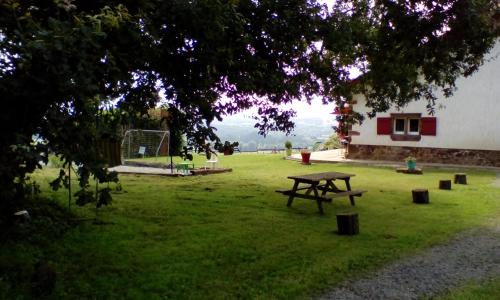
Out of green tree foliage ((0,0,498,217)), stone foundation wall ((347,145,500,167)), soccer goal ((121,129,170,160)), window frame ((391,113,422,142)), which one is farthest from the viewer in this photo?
window frame ((391,113,422,142))

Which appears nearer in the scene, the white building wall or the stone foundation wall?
the white building wall

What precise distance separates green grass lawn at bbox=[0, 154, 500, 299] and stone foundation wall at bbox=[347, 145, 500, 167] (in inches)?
387

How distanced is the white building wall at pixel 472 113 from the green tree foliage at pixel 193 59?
11.1 meters

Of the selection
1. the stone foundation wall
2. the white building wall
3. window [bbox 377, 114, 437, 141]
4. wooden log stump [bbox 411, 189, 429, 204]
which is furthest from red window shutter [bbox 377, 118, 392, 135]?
wooden log stump [bbox 411, 189, 429, 204]

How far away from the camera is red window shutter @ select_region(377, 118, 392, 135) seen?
24.1 metres

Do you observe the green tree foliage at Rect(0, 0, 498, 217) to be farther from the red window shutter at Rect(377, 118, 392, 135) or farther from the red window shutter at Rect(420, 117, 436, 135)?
the red window shutter at Rect(377, 118, 392, 135)

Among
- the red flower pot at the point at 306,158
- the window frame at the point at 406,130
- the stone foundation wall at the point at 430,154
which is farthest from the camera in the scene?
the window frame at the point at 406,130

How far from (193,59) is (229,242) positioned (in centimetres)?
286

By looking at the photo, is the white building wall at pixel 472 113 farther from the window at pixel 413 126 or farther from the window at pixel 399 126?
the window at pixel 399 126

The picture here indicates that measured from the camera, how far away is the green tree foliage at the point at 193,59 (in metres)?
3.12

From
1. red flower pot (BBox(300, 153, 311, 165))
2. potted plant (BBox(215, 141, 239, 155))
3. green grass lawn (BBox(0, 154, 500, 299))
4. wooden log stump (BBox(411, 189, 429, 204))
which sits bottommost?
green grass lawn (BBox(0, 154, 500, 299))

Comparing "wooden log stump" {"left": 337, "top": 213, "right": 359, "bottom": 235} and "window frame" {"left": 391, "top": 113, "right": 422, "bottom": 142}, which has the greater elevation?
"window frame" {"left": 391, "top": 113, "right": 422, "bottom": 142}

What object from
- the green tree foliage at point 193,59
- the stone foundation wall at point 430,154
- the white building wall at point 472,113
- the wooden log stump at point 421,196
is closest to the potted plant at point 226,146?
the green tree foliage at point 193,59

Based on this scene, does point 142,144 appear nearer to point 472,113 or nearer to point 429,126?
point 429,126
